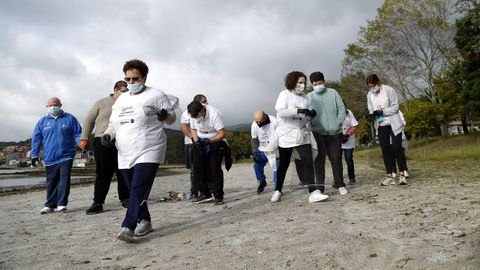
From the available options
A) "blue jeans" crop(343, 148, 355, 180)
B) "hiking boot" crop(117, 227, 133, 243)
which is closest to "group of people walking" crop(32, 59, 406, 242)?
"blue jeans" crop(343, 148, 355, 180)

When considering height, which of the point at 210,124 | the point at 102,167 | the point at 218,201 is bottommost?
the point at 218,201

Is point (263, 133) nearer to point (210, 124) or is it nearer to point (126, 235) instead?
point (210, 124)

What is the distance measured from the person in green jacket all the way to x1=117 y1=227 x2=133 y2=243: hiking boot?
330 centimetres

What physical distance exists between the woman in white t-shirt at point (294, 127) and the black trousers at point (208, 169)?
1.11 m

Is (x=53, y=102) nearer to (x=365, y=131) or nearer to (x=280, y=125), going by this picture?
(x=280, y=125)

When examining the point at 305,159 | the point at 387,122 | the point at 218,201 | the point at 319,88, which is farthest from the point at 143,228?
the point at 387,122

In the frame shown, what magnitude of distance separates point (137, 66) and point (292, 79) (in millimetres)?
2507

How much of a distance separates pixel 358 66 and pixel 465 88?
9.55 metres

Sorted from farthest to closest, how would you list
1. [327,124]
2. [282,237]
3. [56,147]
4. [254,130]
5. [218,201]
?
[254,130] → [56,147] → [218,201] → [327,124] → [282,237]

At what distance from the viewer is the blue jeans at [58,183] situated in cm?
688

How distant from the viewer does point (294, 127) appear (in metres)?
6.06

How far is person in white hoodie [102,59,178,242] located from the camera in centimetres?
430

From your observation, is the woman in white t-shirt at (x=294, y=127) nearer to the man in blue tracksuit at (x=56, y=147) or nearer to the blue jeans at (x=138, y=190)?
the blue jeans at (x=138, y=190)

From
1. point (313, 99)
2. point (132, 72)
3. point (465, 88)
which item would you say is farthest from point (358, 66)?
point (132, 72)
